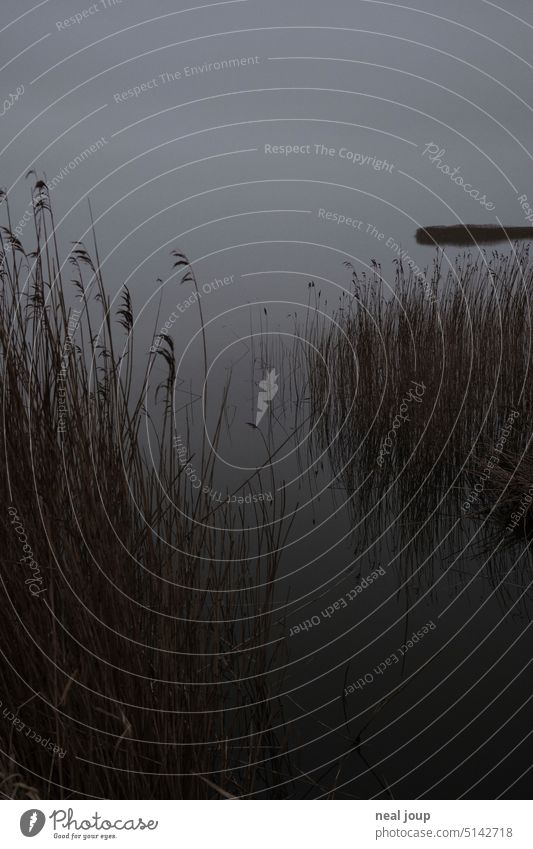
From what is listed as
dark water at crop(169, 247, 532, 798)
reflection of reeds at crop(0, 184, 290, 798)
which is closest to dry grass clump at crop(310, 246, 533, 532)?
dark water at crop(169, 247, 532, 798)

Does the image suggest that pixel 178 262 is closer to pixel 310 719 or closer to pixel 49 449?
pixel 49 449

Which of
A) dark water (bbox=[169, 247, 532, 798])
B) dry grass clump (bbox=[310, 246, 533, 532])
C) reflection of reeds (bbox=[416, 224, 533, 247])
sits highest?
reflection of reeds (bbox=[416, 224, 533, 247])

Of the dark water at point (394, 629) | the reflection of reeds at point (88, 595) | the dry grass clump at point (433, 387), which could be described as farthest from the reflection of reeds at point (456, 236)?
the reflection of reeds at point (88, 595)

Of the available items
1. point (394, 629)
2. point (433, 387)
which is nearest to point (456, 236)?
point (433, 387)

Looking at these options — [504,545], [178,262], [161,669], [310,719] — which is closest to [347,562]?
[504,545]

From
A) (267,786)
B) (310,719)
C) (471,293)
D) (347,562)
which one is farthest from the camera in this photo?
(471,293)

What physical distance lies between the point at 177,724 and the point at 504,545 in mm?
1896

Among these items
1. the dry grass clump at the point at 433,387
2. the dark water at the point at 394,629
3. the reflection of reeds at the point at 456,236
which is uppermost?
the reflection of reeds at the point at 456,236

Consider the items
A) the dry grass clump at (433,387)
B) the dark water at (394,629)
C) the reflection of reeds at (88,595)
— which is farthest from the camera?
the dry grass clump at (433,387)

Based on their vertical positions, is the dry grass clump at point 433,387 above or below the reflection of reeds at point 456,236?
below

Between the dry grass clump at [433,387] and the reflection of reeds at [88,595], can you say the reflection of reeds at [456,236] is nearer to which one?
the dry grass clump at [433,387]

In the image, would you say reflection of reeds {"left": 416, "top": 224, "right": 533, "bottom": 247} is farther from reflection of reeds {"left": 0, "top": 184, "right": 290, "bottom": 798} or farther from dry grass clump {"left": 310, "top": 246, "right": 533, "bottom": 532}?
reflection of reeds {"left": 0, "top": 184, "right": 290, "bottom": 798}

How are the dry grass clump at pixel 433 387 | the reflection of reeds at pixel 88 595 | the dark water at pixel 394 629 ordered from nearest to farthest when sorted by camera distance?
1. the reflection of reeds at pixel 88 595
2. the dark water at pixel 394 629
3. the dry grass clump at pixel 433 387

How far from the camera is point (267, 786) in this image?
192 cm
